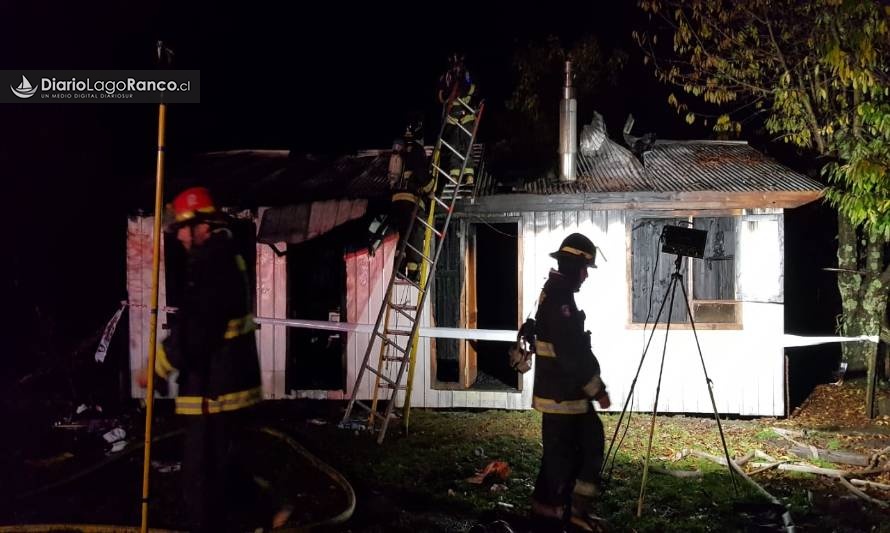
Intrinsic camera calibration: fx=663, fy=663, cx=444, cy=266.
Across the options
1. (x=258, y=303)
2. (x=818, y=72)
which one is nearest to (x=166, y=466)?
(x=258, y=303)

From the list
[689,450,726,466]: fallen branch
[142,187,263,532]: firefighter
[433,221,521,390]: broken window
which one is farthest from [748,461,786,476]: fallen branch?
[142,187,263,532]: firefighter

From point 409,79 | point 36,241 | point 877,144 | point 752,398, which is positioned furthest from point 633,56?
point 36,241

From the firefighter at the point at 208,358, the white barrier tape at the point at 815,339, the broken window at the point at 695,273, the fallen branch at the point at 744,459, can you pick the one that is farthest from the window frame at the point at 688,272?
the firefighter at the point at 208,358

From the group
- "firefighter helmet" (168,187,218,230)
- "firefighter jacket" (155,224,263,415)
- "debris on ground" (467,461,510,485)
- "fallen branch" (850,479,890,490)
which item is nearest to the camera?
"firefighter jacket" (155,224,263,415)

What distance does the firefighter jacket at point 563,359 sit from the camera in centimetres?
474

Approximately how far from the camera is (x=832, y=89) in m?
10.2

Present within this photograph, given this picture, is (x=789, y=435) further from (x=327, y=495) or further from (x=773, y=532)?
(x=327, y=495)

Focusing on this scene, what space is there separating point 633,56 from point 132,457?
15112 millimetres

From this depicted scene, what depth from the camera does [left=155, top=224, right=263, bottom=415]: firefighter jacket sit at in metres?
4.52

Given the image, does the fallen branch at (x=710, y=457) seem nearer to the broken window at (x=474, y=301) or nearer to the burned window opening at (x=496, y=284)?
the broken window at (x=474, y=301)

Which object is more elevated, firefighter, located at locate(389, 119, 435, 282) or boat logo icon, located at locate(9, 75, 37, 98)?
boat logo icon, located at locate(9, 75, 37, 98)

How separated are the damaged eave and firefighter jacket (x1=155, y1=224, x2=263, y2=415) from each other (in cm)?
509

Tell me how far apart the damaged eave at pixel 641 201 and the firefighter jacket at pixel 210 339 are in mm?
5090

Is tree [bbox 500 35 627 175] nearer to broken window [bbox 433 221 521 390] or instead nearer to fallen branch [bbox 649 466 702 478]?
broken window [bbox 433 221 521 390]
